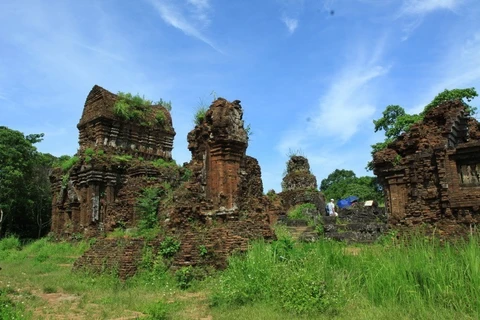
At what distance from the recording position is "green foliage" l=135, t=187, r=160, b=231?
37.0 ft

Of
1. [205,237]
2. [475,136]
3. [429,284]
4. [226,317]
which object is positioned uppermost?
[475,136]

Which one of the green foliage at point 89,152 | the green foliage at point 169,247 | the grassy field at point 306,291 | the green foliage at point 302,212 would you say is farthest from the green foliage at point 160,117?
the grassy field at point 306,291

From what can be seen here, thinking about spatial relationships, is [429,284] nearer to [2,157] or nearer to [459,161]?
[459,161]

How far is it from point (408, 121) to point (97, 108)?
21.5 meters

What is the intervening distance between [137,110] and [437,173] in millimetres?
14863

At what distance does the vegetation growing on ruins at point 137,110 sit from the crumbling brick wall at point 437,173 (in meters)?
12.5

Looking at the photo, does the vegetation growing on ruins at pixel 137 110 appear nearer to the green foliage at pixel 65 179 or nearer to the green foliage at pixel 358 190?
the green foliage at pixel 65 179

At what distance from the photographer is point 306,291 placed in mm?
5906

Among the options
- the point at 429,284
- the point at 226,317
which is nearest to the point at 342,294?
the point at 429,284

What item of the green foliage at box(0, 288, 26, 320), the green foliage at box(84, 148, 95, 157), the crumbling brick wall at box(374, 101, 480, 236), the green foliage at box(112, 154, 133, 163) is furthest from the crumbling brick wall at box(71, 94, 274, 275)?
the green foliage at box(84, 148, 95, 157)

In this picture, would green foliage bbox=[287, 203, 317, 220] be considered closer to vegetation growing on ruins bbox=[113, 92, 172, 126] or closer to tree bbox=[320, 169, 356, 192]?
vegetation growing on ruins bbox=[113, 92, 172, 126]

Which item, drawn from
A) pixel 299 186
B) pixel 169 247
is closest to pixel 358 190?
pixel 299 186

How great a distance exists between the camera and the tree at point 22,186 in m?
26.3

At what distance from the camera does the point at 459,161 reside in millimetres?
Result: 12289
